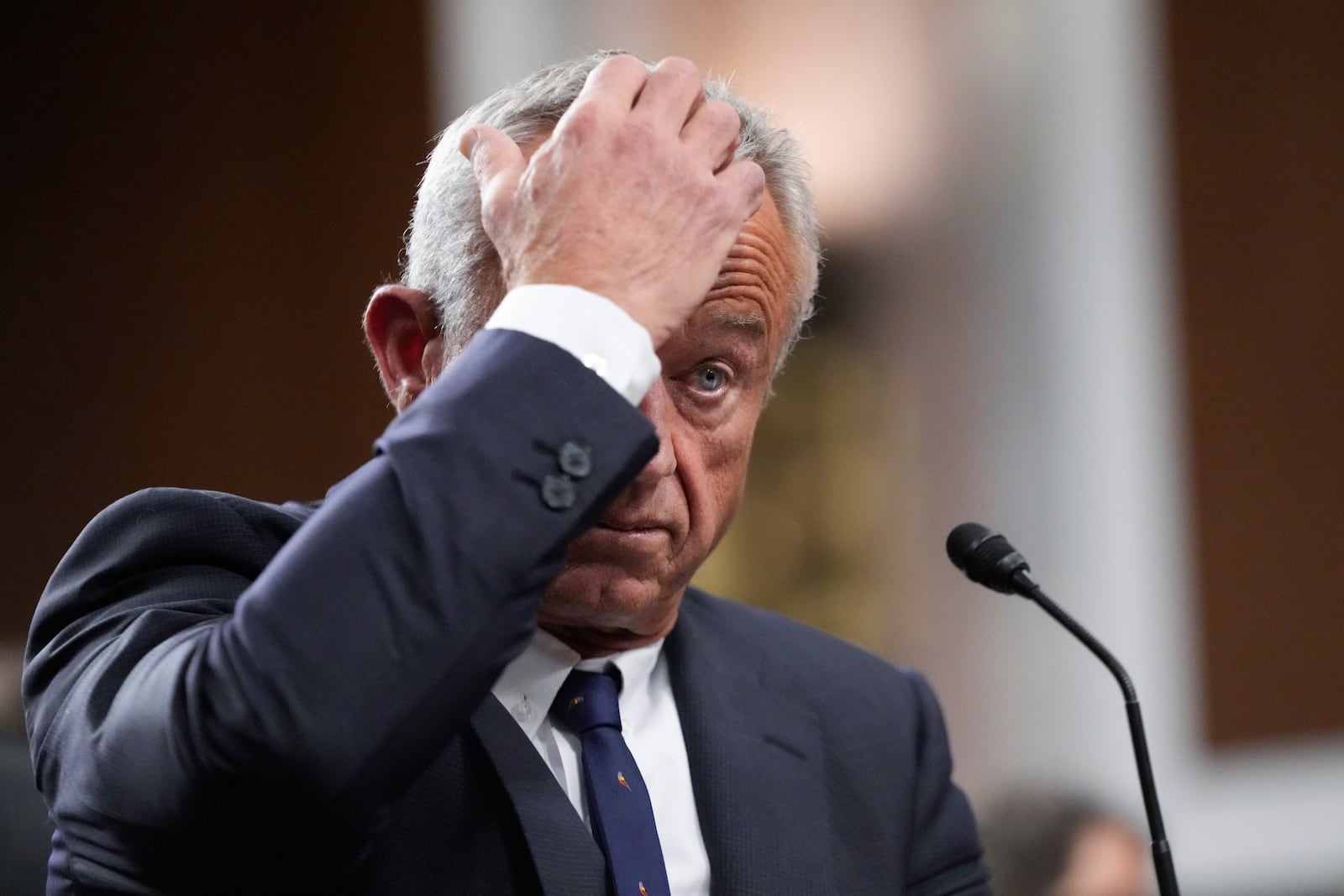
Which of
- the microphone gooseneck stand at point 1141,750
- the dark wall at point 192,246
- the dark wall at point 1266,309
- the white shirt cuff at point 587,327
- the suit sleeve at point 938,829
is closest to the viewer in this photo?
the white shirt cuff at point 587,327

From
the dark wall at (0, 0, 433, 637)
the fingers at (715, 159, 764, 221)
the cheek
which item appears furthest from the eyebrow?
the dark wall at (0, 0, 433, 637)

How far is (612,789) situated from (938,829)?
52cm

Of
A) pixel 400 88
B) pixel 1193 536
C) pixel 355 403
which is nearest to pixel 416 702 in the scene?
pixel 355 403

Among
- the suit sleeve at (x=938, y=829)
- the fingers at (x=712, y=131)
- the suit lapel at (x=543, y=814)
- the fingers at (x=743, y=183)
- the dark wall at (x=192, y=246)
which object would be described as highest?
the dark wall at (x=192, y=246)

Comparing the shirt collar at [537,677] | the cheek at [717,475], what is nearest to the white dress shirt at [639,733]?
the shirt collar at [537,677]

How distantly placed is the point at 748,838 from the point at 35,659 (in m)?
0.73

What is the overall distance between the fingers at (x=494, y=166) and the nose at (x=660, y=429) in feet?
0.91

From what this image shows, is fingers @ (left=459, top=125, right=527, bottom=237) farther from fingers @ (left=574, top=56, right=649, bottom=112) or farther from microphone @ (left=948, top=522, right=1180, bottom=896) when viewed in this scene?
Result: microphone @ (left=948, top=522, right=1180, bottom=896)

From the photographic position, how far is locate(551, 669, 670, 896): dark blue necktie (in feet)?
4.38

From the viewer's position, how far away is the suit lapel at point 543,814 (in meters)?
1.27

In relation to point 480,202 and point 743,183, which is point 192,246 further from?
point 743,183

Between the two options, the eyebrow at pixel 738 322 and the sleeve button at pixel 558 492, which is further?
the eyebrow at pixel 738 322

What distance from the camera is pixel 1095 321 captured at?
4.29 metres

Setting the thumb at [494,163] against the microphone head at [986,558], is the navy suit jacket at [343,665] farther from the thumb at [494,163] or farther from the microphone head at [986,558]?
the microphone head at [986,558]
